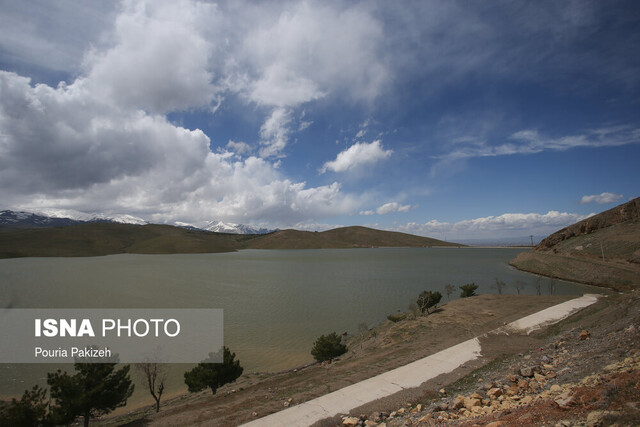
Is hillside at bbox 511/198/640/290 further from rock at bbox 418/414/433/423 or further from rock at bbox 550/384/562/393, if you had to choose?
rock at bbox 418/414/433/423

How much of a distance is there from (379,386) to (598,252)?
257ft

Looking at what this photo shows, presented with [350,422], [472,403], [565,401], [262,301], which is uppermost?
[565,401]

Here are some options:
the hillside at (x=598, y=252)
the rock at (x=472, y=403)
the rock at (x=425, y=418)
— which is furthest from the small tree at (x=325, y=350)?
the hillside at (x=598, y=252)

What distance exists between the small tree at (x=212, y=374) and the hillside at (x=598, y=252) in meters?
61.6

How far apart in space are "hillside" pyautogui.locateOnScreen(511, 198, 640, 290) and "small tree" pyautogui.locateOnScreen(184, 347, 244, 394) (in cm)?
6163

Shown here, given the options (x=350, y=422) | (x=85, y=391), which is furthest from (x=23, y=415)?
(x=350, y=422)

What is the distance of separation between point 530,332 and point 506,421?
1876 cm

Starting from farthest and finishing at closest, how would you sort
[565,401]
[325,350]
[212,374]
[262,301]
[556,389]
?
[262,301] < [325,350] < [212,374] < [556,389] < [565,401]

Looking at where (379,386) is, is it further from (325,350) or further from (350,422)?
(325,350)

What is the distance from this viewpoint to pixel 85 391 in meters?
14.7

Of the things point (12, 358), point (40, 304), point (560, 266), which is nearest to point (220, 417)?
point (12, 358)

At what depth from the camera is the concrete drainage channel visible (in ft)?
40.4

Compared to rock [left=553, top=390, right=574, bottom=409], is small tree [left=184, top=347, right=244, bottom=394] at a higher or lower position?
lower

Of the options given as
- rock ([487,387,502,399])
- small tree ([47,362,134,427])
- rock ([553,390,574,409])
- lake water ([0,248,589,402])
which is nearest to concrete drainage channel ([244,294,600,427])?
rock ([487,387,502,399])
